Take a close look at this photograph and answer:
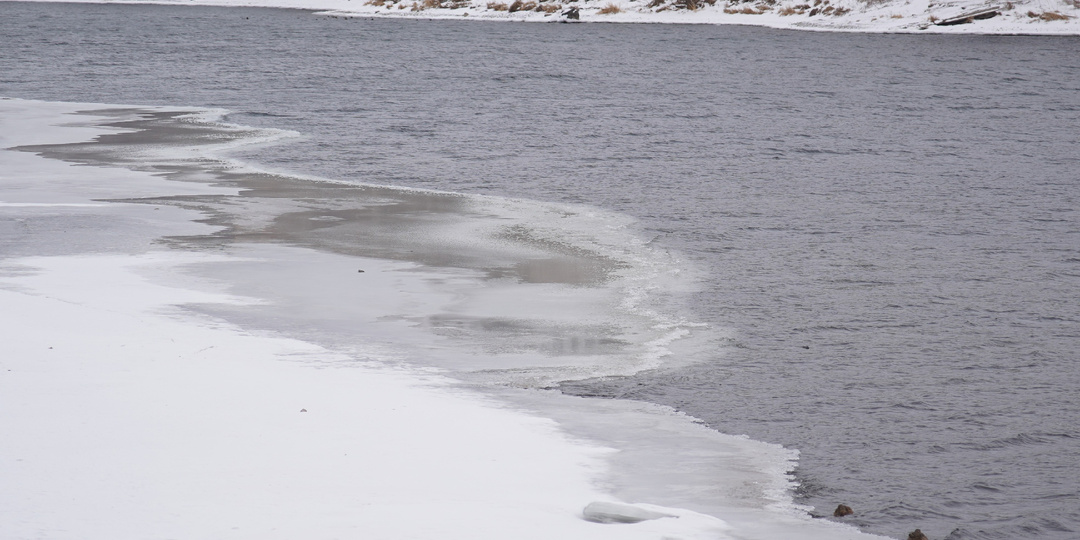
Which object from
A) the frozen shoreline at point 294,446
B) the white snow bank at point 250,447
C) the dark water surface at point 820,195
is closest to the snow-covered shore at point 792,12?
the dark water surface at point 820,195

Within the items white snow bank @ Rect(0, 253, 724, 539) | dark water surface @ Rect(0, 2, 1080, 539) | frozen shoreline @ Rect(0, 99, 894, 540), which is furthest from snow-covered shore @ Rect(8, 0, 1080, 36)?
white snow bank @ Rect(0, 253, 724, 539)

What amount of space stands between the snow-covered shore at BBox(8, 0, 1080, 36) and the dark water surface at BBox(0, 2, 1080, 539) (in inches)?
611

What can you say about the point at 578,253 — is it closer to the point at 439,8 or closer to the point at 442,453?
the point at 442,453

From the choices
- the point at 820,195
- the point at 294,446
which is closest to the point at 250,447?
the point at 294,446

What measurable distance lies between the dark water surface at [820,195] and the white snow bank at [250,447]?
1487 millimetres

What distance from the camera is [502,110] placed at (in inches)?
1006

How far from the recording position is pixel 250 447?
20.2ft

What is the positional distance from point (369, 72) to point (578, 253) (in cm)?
2551

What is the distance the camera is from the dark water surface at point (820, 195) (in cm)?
711

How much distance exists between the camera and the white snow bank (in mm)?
5250

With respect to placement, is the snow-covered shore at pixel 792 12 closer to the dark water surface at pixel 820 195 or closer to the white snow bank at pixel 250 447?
the dark water surface at pixel 820 195

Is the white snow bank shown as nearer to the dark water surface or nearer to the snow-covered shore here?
the dark water surface

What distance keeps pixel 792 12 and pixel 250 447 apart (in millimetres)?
67431

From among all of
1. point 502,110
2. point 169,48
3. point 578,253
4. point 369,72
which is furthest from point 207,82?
point 578,253
